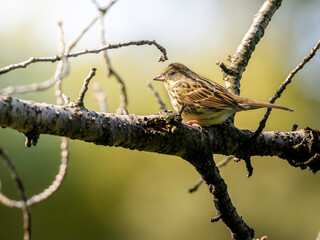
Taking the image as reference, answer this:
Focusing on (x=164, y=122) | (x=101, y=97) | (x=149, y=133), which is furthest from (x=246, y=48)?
(x=149, y=133)

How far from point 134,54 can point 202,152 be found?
217 inches

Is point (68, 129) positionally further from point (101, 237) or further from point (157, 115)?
point (101, 237)

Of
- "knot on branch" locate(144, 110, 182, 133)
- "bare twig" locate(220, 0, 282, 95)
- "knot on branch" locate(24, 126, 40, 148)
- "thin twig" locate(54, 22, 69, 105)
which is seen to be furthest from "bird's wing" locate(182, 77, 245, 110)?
"knot on branch" locate(24, 126, 40, 148)

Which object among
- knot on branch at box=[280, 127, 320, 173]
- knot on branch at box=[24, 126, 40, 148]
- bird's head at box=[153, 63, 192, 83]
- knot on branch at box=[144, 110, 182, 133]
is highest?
bird's head at box=[153, 63, 192, 83]

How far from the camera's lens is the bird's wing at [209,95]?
4.11 meters

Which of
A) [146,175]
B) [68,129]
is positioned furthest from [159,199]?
[68,129]

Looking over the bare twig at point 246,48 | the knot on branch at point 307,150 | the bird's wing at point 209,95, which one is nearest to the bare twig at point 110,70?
the bird's wing at point 209,95

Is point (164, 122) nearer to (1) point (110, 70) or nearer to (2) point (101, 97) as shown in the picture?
(1) point (110, 70)

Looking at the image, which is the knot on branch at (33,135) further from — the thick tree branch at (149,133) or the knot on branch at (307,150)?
the knot on branch at (307,150)

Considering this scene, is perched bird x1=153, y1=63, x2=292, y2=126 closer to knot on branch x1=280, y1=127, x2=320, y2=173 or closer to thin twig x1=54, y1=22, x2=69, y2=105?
knot on branch x1=280, y1=127, x2=320, y2=173

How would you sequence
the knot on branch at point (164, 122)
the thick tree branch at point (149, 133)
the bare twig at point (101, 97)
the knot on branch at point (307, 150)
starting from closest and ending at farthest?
the thick tree branch at point (149, 133), the knot on branch at point (164, 122), the knot on branch at point (307, 150), the bare twig at point (101, 97)

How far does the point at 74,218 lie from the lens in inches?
271

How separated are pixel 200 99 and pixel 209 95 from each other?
4.0 inches

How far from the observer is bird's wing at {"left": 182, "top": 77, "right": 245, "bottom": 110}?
411cm
